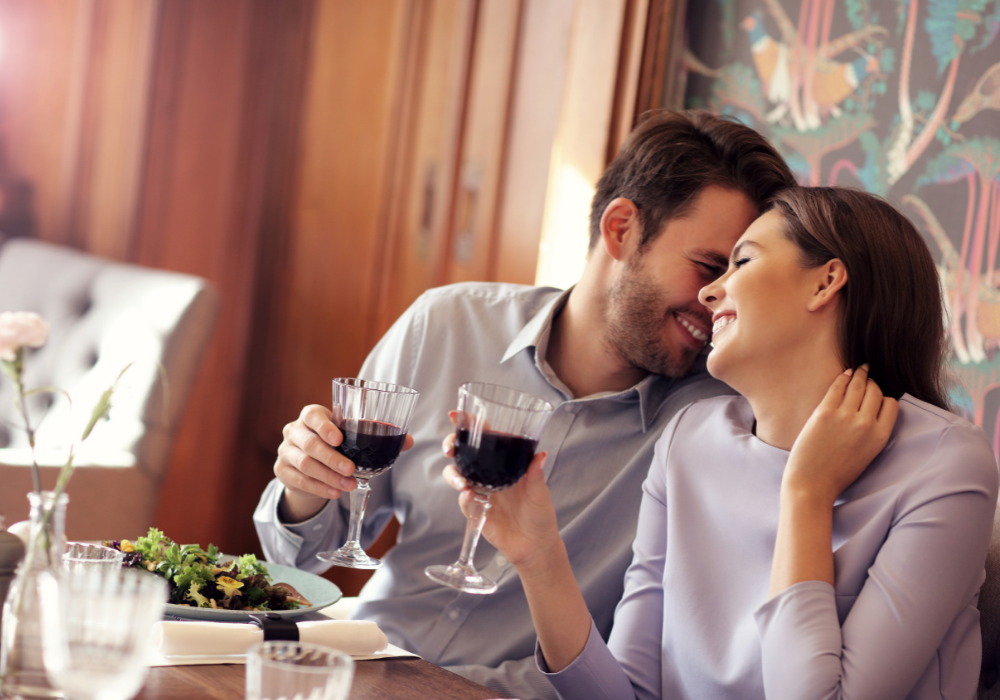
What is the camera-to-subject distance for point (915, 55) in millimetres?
1881

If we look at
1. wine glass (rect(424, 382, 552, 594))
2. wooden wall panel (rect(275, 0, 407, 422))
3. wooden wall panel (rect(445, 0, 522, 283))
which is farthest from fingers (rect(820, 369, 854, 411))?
wooden wall panel (rect(275, 0, 407, 422))

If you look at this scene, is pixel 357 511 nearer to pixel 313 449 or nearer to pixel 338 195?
pixel 313 449

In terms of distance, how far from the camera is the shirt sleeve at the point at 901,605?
1.12 m

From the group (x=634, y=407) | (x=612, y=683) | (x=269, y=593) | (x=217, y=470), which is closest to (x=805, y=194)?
(x=634, y=407)

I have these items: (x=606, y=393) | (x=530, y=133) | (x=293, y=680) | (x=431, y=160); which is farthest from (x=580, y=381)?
(x=431, y=160)

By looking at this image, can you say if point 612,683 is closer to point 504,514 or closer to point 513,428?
point 504,514

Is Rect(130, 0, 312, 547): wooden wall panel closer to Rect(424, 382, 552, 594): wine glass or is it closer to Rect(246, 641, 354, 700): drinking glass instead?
Rect(424, 382, 552, 594): wine glass

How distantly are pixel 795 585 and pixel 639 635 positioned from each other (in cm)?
35

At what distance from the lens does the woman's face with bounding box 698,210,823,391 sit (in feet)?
4.47

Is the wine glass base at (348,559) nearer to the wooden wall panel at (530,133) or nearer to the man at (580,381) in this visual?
the man at (580,381)

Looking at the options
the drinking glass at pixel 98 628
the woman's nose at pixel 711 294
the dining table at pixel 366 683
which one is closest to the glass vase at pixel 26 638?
the drinking glass at pixel 98 628

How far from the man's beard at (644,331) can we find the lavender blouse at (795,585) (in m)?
0.23

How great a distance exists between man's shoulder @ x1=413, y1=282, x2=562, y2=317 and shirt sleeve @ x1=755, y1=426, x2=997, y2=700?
3.03 ft

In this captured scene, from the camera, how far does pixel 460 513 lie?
1734 millimetres
